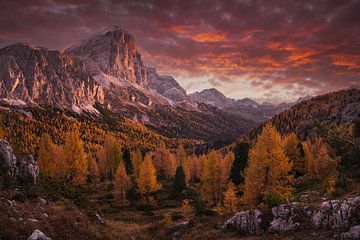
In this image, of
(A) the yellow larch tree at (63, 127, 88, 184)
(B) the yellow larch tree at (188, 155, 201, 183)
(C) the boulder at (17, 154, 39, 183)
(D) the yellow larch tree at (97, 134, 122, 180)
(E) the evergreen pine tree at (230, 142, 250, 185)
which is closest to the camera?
(C) the boulder at (17, 154, 39, 183)

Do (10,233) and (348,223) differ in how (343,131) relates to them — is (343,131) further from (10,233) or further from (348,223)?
(10,233)

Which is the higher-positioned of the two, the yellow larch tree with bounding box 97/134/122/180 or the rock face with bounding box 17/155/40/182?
the rock face with bounding box 17/155/40/182

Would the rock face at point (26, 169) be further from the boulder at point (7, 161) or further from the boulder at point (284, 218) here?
the boulder at point (284, 218)

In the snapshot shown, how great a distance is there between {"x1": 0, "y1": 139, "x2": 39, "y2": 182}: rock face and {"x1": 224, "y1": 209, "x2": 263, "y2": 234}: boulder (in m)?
25.2

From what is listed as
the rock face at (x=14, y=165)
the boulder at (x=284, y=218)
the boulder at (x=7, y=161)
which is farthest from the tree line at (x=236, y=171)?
the boulder at (x=7, y=161)

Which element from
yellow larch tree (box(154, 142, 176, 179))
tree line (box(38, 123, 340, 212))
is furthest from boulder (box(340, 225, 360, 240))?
yellow larch tree (box(154, 142, 176, 179))

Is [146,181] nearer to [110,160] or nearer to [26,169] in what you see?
[110,160]

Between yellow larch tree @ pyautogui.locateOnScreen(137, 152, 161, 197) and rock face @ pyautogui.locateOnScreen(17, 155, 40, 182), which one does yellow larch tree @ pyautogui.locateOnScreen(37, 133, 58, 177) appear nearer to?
yellow larch tree @ pyautogui.locateOnScreen(137, 152, 161, 197)

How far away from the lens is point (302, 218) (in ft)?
78.4

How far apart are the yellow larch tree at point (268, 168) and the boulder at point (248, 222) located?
310 inches

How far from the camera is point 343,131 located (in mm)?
14688

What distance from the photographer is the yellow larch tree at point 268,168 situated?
34.7 meters

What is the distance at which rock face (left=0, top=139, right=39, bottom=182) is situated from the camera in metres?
30.9

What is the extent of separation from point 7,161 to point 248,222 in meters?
28.0
